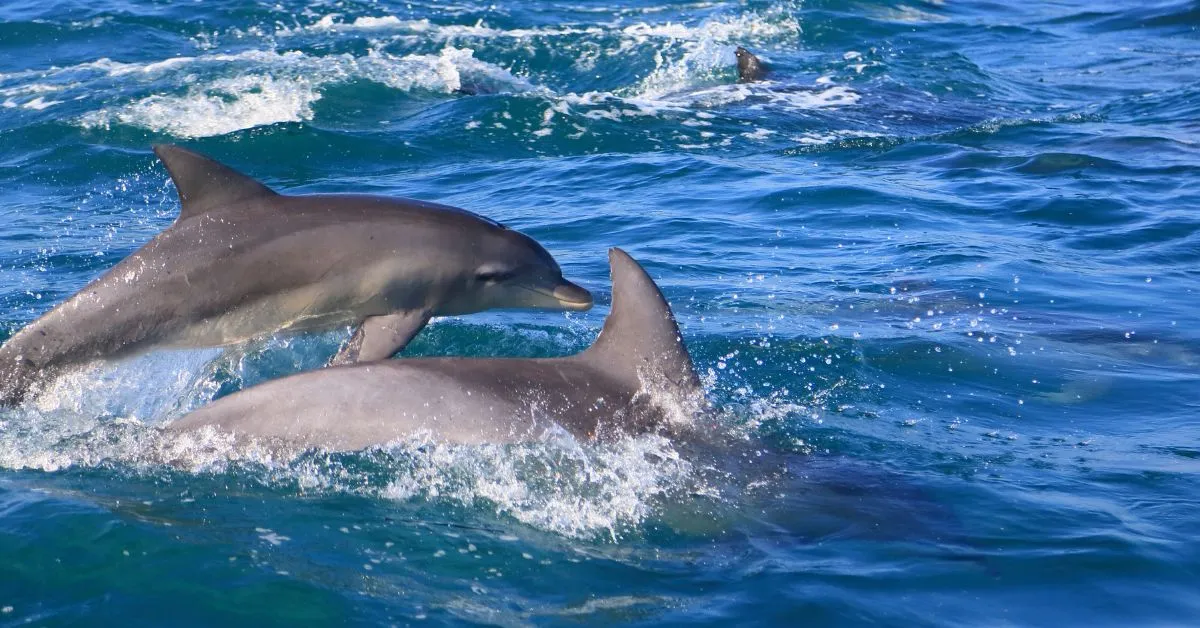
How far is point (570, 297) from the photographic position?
8.85 metres

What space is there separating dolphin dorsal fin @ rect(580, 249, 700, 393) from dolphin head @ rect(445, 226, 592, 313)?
1187mm

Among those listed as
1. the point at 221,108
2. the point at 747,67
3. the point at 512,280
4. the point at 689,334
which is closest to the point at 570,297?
the point at 512,280

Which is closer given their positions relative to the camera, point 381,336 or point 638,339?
point 638,339

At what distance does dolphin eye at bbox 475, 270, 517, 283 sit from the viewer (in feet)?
27.9

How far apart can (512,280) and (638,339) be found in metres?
1.40

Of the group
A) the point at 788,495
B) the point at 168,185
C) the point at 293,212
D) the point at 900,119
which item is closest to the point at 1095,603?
the point at 788,495

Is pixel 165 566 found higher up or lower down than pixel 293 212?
lower down

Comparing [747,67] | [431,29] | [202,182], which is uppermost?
[202,182]

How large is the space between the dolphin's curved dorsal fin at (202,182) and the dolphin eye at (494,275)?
4.42ft

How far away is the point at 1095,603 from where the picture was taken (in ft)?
20.4

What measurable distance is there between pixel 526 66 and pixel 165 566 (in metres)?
18.8

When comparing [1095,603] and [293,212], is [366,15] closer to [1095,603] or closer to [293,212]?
[293,212]

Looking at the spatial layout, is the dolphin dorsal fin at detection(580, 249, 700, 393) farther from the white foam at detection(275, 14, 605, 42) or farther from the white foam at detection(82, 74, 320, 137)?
the white foam at detection(275, 14, 605, 42)

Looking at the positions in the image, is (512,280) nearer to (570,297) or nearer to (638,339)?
(570,297)
